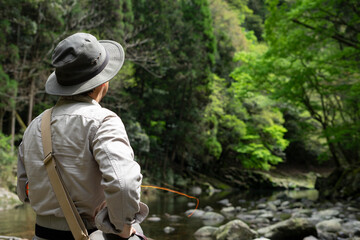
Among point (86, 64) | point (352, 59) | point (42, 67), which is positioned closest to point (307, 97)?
point (352, 59)

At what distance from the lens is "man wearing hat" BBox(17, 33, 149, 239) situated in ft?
4.32

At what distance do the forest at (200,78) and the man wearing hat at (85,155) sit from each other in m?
8.32

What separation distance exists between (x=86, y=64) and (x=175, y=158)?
63.9ft

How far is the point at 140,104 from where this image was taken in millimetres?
17016

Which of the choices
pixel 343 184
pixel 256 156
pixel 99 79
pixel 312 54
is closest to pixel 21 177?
pixel 99 79

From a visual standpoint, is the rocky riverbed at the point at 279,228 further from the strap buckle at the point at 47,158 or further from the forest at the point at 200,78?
the strap buckle at the point at 47,158

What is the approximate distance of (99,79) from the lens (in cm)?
158

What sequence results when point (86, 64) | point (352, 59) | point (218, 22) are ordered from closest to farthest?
point (86, 64), point (352, 59), point (218, 22)

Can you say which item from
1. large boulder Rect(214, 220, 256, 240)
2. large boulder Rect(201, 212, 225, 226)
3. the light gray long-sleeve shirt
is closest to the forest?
large boulder Rect(201, 212, 225, 226)

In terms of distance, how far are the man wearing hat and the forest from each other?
8.32 meters

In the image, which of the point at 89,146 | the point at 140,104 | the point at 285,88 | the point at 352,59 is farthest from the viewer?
the point at 140,104

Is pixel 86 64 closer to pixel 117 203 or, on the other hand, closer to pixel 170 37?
pixel 117 203

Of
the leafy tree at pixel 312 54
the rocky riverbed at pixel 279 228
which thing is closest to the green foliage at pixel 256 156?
the leafy tree at pixel 312 54

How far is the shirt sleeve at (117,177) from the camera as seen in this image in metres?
1.29
